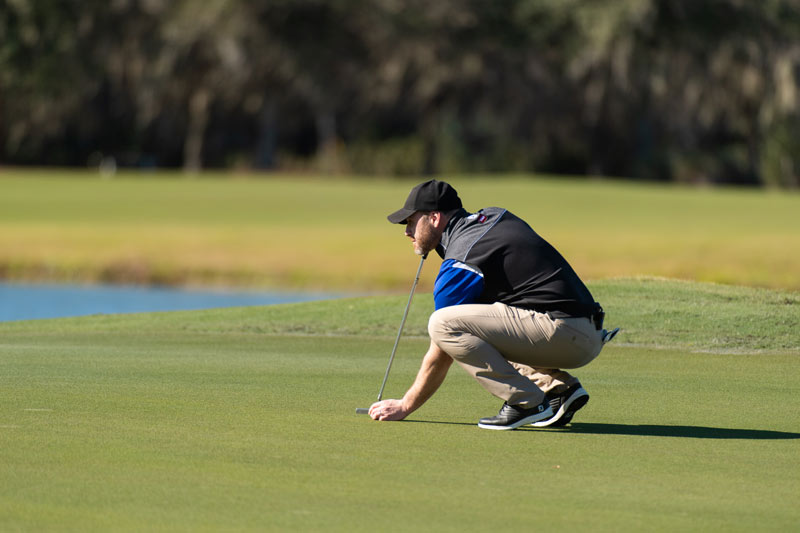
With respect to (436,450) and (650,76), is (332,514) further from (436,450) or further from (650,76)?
(650,76)

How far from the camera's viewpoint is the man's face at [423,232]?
6520 mm

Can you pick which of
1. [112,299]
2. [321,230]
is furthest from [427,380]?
[321,230]

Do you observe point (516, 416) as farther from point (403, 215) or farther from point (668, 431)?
point (403, 215)

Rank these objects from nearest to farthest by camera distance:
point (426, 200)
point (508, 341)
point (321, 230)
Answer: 1. point (426, 200)
2. point (508, 341)
3. point (321, 230)

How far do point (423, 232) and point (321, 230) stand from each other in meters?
25.6

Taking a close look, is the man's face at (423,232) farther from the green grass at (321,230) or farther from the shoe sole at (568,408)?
the green grass at (321,230)

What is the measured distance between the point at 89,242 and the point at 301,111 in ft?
77.1

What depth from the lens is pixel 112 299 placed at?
80.8 ft

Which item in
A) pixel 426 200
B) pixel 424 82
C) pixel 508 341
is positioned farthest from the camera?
pixel 424 82

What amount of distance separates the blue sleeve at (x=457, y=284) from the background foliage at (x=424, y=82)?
4071 centimetres

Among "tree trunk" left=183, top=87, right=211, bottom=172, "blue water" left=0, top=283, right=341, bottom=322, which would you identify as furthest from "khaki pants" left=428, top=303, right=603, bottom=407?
"tree trunk" left=183, top=87, right=211, bottom=172

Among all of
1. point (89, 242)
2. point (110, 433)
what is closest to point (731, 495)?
point (110, 433)

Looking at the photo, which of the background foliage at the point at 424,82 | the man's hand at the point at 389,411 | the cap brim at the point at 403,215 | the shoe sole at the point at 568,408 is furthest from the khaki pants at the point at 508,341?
the background foliage at the point at 424,82

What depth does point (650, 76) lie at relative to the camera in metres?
48.0
